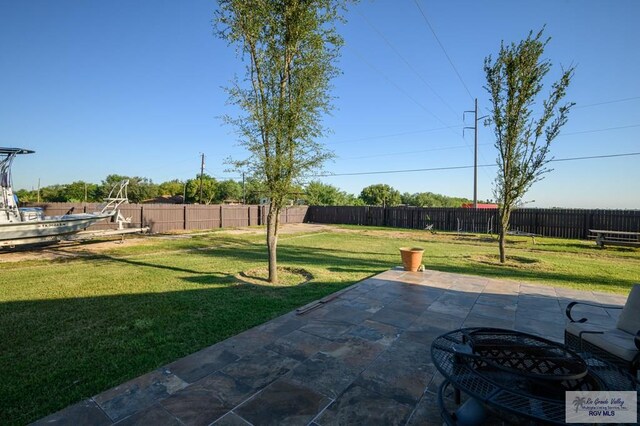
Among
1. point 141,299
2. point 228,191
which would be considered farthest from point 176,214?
point 228,191

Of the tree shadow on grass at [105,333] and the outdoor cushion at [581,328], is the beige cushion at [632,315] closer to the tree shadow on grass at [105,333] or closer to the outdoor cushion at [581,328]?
the outdoor cushion at [581,328]

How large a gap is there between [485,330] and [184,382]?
98.0 inches

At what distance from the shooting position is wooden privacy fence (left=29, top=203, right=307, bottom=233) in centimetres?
1419

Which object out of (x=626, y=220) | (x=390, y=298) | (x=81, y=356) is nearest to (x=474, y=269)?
(x=390, y=298)

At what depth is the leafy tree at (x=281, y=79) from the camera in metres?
5.84

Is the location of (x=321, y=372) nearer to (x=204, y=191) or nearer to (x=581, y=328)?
(x=581, y=328)

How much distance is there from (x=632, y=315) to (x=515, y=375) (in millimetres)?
1823

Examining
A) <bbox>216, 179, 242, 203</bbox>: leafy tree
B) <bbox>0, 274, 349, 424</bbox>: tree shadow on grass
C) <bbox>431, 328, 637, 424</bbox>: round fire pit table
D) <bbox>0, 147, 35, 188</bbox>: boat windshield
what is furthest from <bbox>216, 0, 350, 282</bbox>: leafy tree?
<bbox>216, 179, 242, 203</bbox>: leafy tree

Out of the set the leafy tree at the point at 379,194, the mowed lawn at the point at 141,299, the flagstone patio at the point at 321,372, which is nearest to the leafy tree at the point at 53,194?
the leafy tree at the point at 379,194

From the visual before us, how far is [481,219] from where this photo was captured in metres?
20.9

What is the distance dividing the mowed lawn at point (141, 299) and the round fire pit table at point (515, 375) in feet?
8.27

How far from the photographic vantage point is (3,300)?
488 centimetres

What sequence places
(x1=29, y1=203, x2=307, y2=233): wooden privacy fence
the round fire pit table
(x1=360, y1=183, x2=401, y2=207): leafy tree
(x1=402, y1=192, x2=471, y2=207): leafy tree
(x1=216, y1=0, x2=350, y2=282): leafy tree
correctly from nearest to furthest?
the round fire pit table, (x1=216, y1=0, x2=350, y2=282): leafy tree, (x1=29, y1=203, x2=307, y2=233): wooden privacy fence, (x1=360, y1=183, x2=401, y2=207): leafy tree, (x1=402, y1=192, x2=471, y2=207): leafy tree

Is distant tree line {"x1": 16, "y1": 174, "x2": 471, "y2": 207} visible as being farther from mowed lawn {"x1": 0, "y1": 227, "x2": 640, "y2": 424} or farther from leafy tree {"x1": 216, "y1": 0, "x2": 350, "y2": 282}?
leafy tree {"x1": 216, "y1": 0, "x2": 350, "y2": 282}
